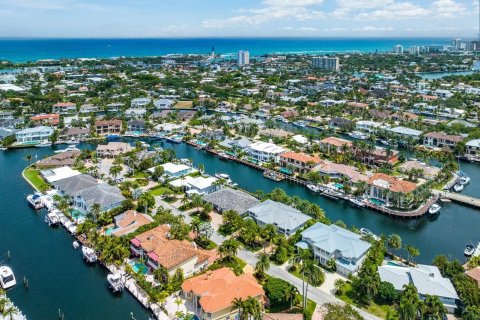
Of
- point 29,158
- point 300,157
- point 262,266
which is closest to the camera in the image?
point 262,266

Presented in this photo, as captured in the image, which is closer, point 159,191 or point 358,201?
point 358,201

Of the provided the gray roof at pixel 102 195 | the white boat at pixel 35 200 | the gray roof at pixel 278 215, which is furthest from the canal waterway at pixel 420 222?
Answer: the white boat at pixel 35 200

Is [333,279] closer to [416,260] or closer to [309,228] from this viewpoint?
[309,228]

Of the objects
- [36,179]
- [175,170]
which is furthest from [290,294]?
[36,179]

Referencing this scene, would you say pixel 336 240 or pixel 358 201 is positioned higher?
pixel 336 240

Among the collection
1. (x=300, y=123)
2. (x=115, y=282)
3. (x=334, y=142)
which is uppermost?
(x=300, y=123)

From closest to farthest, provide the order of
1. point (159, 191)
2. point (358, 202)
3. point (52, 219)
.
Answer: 1. point (52, 219)
2. point (358, 202)
3. point (159, 191)

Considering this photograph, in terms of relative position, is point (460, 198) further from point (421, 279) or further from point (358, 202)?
point (421, 279)

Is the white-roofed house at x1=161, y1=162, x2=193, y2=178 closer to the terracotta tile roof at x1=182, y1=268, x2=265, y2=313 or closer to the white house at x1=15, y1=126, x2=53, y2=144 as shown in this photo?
the terracotta tile roof at x1=182, y1=268, x2=265, y2=313
